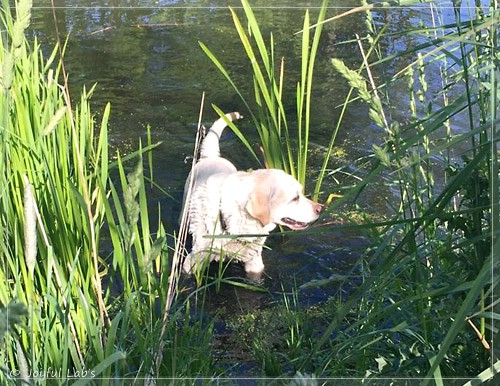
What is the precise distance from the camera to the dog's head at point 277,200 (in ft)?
9.71

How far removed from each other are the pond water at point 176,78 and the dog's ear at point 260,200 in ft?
0.52

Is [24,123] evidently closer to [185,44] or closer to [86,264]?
[86,264]

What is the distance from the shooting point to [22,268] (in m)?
1.70

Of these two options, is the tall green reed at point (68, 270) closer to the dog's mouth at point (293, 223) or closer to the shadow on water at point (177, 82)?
the shadow on water at point (177, 82)

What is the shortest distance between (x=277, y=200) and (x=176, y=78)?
0.67 meters

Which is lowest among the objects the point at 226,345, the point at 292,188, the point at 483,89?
the point at 226,345

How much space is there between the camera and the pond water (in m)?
3.03

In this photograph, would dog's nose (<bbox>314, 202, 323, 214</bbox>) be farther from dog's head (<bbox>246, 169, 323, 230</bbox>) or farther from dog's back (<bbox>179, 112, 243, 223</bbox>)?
dog's back (<bbox>179, 112, 243, 223</bbox>)

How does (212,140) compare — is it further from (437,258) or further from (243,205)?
(437,258)

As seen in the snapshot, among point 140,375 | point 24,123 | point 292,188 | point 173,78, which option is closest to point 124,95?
point 173,78

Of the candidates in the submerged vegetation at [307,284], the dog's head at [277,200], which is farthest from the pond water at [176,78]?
Answer: the submerged vegetation at [307,284]

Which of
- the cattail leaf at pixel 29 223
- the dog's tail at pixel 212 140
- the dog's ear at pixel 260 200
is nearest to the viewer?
the cattail leaf at pixel 29 223

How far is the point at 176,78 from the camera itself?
312 centimetres

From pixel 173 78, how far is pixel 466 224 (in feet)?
6.04
